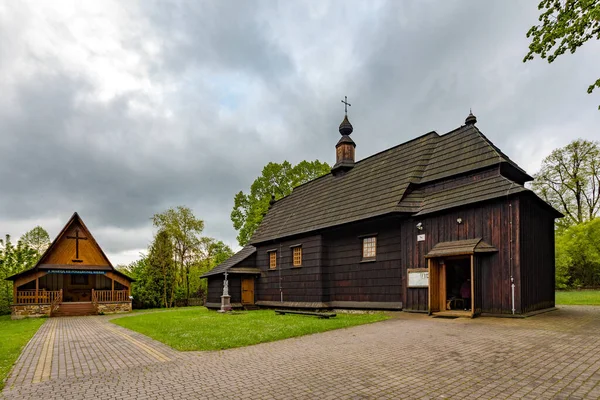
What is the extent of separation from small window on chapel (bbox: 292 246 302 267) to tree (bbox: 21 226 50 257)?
108 ft

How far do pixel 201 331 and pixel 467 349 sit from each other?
7.34 metres

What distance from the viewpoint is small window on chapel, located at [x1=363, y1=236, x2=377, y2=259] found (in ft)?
49.7

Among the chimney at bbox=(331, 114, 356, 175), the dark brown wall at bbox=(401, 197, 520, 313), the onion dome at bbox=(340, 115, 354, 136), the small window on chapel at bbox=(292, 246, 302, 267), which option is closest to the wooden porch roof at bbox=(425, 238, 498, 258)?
the dark brown wall at bbox=(401, 197, 520, 313)

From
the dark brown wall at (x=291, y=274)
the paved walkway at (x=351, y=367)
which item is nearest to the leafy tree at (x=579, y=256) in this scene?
the dark brown wall at (x=291, y=274)

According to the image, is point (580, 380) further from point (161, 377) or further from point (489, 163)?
point (489, 163)

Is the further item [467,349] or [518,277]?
[518,277]

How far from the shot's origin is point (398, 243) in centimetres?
1406

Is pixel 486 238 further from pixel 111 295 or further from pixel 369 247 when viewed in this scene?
pixel 111 295

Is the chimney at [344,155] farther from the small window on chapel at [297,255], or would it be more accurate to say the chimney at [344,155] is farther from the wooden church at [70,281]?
the wooden church at [70,281]

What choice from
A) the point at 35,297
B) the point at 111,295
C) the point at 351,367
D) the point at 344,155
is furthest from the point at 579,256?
the point at 35,297

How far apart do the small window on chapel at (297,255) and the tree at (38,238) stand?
32796 millimetres

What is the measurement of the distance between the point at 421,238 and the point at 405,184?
2504 millimetres

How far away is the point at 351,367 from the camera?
6.15m

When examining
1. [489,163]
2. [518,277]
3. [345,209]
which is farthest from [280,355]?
[345,209]
